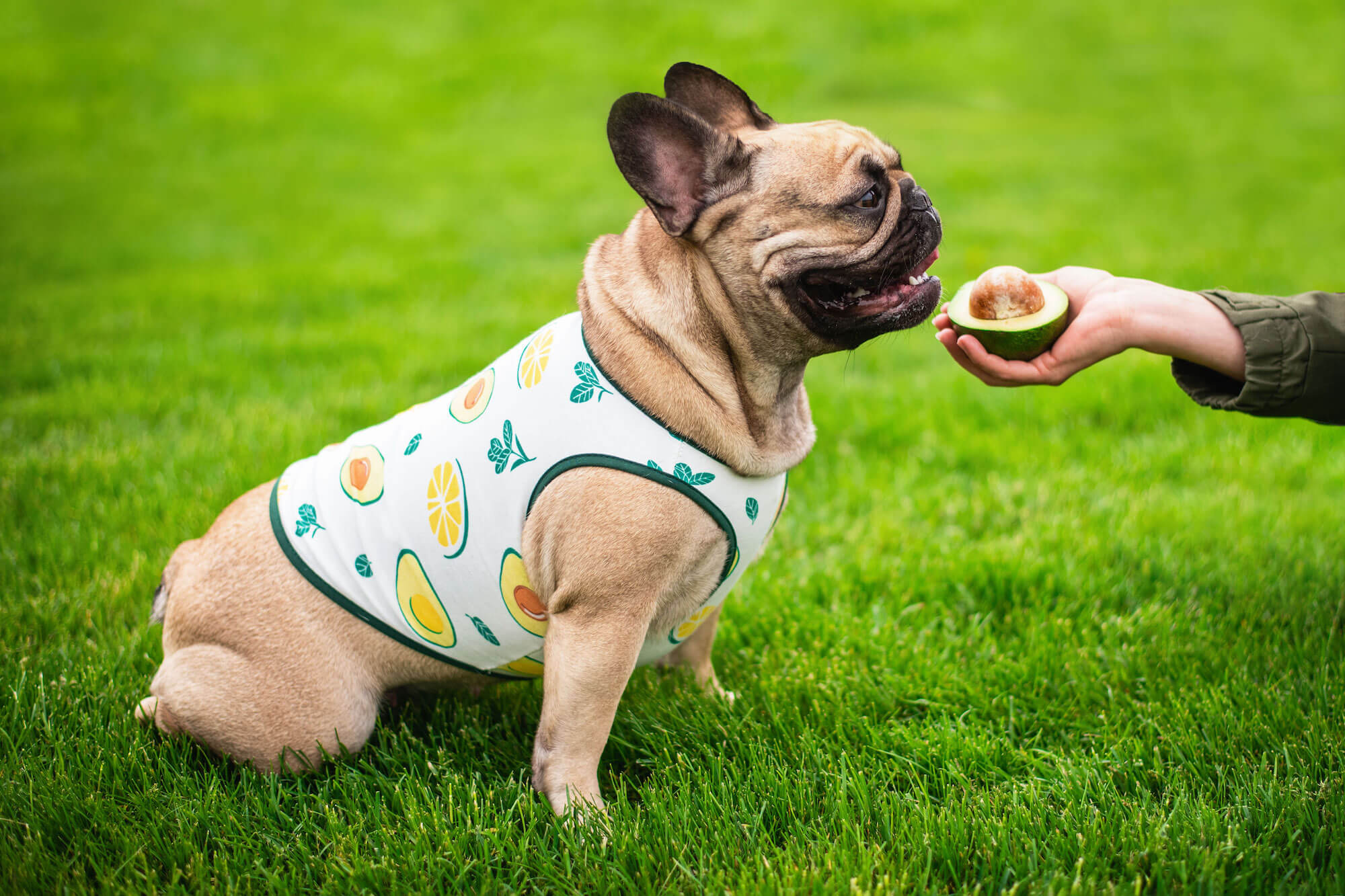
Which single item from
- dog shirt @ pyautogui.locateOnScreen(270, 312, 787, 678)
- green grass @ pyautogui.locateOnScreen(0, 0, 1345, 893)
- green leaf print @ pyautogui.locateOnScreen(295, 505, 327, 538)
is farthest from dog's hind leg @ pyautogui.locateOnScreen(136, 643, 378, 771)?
green leaf print @ pyautogui.locateOnScreen(295, 505, 327, 538)

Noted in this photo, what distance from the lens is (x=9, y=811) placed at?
9.32 feet

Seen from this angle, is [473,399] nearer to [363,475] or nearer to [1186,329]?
[363,475]

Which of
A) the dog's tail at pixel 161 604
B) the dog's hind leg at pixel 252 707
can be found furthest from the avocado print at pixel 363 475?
the dog's tail at pixel 161 604

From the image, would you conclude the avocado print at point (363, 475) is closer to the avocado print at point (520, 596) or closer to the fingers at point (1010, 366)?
the avocado print at point (520, 596)

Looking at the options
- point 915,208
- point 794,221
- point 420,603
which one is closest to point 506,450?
point 420,603

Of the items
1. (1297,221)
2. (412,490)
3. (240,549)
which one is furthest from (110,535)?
(1297,221)

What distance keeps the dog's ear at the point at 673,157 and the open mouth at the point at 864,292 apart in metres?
0.38

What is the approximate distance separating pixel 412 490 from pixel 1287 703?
2901 mm

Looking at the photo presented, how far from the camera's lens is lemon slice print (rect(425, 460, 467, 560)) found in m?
2.86

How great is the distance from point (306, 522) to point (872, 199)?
81.4 inches

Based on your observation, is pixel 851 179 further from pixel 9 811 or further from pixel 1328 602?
pixel 9 811

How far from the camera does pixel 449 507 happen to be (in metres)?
2.88

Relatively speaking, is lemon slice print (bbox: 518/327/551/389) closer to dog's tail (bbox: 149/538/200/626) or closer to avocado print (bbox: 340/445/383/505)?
avocado print (bbox: 340/445/383/505)

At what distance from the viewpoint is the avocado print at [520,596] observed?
2850 millimetres
